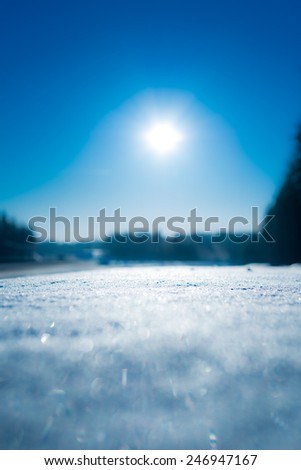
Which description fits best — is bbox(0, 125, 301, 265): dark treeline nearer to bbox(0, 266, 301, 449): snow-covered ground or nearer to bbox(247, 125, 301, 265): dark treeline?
bbox(247, 125, 301, 265): dark treeline

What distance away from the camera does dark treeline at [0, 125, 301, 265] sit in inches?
A: 669

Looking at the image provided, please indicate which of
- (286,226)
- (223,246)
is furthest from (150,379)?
(223,246)

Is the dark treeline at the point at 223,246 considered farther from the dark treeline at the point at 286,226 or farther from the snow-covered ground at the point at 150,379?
the snow-covered ground at the point at 150,379

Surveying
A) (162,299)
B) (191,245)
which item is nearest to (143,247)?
(191,245)

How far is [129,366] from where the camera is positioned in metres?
1.49

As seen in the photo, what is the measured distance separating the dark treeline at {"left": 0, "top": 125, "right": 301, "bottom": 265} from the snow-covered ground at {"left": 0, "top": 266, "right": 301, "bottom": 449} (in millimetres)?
13757

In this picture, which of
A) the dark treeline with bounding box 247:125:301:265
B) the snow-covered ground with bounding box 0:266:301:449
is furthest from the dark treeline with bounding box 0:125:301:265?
→ the snow-covered ground with bounding box 0:266:301:449

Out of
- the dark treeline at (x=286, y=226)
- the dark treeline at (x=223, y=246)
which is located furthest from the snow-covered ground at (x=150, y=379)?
the dark treeline at (x=286, y=226)

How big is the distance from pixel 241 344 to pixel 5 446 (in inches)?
55.4

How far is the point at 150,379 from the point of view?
1.44m

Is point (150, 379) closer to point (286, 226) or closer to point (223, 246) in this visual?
point (286, 226)

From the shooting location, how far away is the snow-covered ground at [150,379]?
1256 mm
